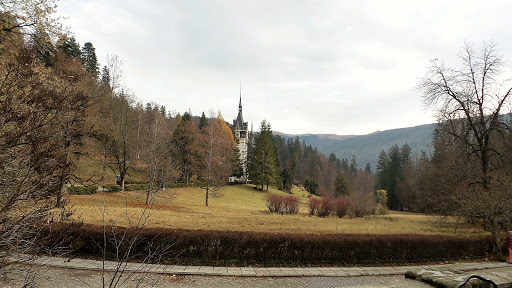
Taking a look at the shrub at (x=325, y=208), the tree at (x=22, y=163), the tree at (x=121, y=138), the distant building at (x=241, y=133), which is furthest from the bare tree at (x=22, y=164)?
Result: the distant building at (x=241, y=133)

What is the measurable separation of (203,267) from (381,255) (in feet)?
24.7

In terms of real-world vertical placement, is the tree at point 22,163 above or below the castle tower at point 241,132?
below

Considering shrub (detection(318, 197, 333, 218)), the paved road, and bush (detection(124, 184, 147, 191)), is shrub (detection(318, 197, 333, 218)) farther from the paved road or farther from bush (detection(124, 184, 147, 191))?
bush (detection(124, 184, 147, 191))

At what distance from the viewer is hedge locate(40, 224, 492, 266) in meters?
9.84

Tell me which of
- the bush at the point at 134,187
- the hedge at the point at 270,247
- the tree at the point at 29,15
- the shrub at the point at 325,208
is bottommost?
the shrub at the point at 325,208

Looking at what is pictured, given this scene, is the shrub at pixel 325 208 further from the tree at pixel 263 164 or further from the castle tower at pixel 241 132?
the castle tower at pixel 241 132

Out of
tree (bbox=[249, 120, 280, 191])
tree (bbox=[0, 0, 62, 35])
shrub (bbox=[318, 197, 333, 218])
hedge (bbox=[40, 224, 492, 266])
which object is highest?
tree (bbox=[0, 0, 62, 35])

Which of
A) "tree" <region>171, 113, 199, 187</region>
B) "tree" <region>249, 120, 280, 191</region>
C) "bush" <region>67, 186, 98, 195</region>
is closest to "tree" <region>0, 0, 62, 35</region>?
"bush" <region>67, 186, 98, 195</region>

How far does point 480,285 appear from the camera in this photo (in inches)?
154

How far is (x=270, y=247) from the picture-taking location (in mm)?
10312

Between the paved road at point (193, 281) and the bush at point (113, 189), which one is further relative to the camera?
the bush at point (113, 189)

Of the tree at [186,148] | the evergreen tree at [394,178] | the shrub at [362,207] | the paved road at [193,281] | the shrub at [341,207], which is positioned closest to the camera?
the paved road at [193,281]

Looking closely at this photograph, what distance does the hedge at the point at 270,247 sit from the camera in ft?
32.3

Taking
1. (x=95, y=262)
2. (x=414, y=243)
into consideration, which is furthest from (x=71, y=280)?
(x=414, y=243)
